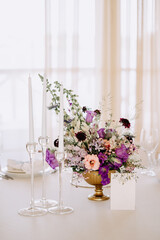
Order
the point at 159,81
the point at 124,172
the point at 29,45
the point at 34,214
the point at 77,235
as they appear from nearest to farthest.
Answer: the point at 77,235 < the point at 34,214 < the point at 124,172 < the point at 29,45 < the point at 159,81

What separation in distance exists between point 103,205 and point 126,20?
10.2 feet

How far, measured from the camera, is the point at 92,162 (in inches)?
57.5

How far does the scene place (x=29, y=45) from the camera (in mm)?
4117

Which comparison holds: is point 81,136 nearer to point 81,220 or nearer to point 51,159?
point 51,159

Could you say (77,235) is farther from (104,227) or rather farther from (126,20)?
(126,20)

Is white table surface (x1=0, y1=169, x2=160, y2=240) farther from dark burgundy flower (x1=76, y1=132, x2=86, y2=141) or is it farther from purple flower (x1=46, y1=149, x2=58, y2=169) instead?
dark burgundy flower (x1=76, y1=132, x2=86, y2=141)

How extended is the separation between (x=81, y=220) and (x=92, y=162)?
22 centimetres

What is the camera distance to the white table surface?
120 centimetres

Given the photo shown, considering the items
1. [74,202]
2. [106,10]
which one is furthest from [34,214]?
[106,10]

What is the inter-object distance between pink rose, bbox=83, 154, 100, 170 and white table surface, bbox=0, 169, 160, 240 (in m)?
0.14

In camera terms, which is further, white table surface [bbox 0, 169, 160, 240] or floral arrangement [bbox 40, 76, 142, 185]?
floral arrangement [bbox 40, 76, 142, 185]

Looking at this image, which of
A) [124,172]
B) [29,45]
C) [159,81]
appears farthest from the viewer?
[159,81]

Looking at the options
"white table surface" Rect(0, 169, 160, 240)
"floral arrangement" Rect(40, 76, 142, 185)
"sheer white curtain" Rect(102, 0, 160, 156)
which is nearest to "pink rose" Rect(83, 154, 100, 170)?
"floral arrangement" Rect(40, 76, 142, 185)

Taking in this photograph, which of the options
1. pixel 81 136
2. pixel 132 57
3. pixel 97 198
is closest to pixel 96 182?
pixel 97 198
